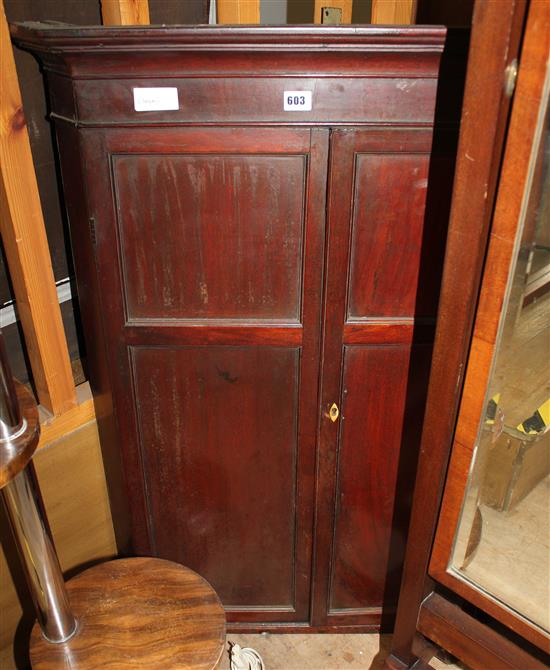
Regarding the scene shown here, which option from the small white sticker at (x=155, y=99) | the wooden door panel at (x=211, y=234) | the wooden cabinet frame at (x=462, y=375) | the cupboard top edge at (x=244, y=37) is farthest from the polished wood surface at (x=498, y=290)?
the small white sticker at (x=155, y=99)

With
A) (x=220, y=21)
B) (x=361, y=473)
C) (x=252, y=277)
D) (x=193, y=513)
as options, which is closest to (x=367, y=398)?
(x=361, y=473)

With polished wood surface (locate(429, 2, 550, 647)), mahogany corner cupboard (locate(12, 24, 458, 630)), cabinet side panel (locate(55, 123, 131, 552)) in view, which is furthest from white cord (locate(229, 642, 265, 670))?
polished wood surface (locate(429, 2, 550, 647))

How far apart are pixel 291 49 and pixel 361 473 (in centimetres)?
101

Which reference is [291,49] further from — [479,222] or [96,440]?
[96,440]

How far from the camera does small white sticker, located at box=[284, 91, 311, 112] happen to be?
1257 millimetres

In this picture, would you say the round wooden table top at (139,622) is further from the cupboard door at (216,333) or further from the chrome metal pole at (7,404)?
the chrome metal pole at (7,404)

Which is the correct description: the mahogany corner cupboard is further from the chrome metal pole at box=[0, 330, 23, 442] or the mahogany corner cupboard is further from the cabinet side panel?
the chrome metal pole at box=[0, 330, 23, 442]

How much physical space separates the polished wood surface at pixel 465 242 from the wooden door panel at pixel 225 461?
473 millimetres

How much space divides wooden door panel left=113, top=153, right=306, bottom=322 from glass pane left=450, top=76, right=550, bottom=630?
54 centimetres

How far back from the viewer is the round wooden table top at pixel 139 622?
53.0 inches

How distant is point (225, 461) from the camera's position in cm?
165

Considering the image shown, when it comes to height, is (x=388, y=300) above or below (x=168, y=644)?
above

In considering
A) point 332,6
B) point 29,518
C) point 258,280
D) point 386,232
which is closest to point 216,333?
point 258,280

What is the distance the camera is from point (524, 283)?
96cm
